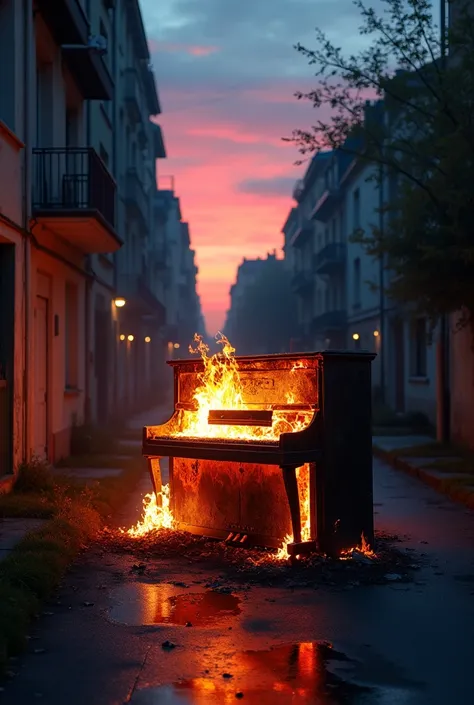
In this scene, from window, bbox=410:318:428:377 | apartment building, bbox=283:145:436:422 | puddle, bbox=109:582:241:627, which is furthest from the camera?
apartment building, bbox=283:145:436:422

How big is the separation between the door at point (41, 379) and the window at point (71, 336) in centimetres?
251

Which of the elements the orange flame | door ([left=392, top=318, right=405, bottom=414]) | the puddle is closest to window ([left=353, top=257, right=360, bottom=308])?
door ([left=392, top=318, right=405, bottom=414])

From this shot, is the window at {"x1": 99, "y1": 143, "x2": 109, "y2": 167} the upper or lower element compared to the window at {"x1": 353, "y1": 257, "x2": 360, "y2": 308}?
upper

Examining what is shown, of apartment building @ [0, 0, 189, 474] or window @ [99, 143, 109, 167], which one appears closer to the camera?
apartment building @ [0, 0, 189, 474]

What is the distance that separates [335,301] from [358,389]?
35059mm

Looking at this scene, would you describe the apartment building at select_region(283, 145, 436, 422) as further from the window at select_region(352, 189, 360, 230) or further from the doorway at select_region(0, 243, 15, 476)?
the doorway at select_region(0, 243, 15, 476)

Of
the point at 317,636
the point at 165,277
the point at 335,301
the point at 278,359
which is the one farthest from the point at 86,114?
the point at 165,277

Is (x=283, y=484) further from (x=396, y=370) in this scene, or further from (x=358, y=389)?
(x=396, y=370)

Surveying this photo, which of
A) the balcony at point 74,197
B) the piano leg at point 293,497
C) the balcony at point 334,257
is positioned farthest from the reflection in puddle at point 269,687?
the balcony at point 334,257

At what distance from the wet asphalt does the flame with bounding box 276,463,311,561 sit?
0.76 m

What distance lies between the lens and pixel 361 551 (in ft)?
25.5

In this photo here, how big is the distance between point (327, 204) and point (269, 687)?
125 feet

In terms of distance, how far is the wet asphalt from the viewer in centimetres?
454

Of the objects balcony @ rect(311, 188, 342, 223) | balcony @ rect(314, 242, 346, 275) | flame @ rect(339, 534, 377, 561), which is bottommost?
flame @ rect(339, 534, 377, 561)
